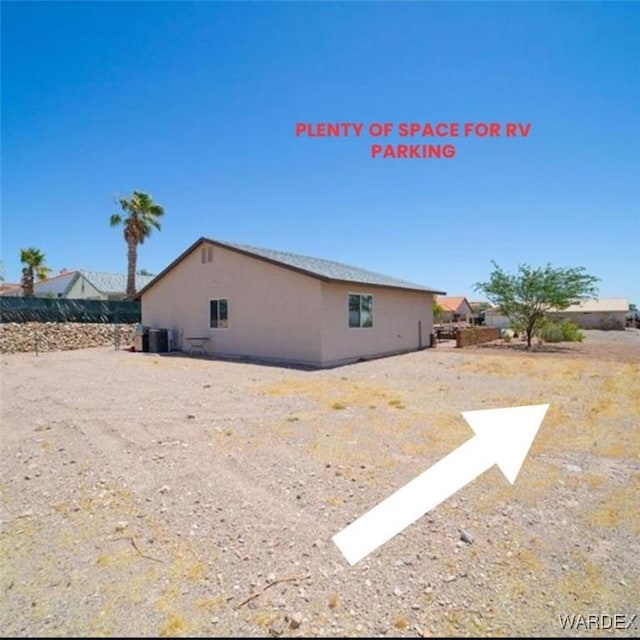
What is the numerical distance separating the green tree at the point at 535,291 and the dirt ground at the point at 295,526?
45.4 feet

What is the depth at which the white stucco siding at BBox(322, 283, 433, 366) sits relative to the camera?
12442 millimetres

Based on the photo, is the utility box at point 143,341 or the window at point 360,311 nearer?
the window at point 360,311

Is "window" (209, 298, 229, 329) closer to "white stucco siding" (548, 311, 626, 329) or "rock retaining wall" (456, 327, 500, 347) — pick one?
"rock retaining wall" (456, 327, 500, 347)

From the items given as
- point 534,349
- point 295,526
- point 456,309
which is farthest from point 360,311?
point 456,309

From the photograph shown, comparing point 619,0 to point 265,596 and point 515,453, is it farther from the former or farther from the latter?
point 265,596

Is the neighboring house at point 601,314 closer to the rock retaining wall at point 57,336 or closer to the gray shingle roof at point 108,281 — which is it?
the rock retaining wall at point 57,336

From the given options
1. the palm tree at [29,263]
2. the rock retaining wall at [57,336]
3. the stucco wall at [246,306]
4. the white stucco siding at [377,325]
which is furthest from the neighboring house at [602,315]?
the palm tree at [29,263]

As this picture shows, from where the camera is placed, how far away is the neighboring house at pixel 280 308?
1241cm

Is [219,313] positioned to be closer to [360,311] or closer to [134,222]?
[360,311]

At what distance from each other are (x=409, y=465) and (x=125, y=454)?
3.13 metres

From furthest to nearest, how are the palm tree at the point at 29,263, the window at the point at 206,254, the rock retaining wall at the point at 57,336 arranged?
the palm tree at the point at 29,263, the rock retaining wall at the point at 57,336, the window at the point at 206,254

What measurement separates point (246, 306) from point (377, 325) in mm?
4936

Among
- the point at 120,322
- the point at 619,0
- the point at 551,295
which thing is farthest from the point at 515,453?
the point at 120,322

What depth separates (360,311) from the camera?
13.9 metres
